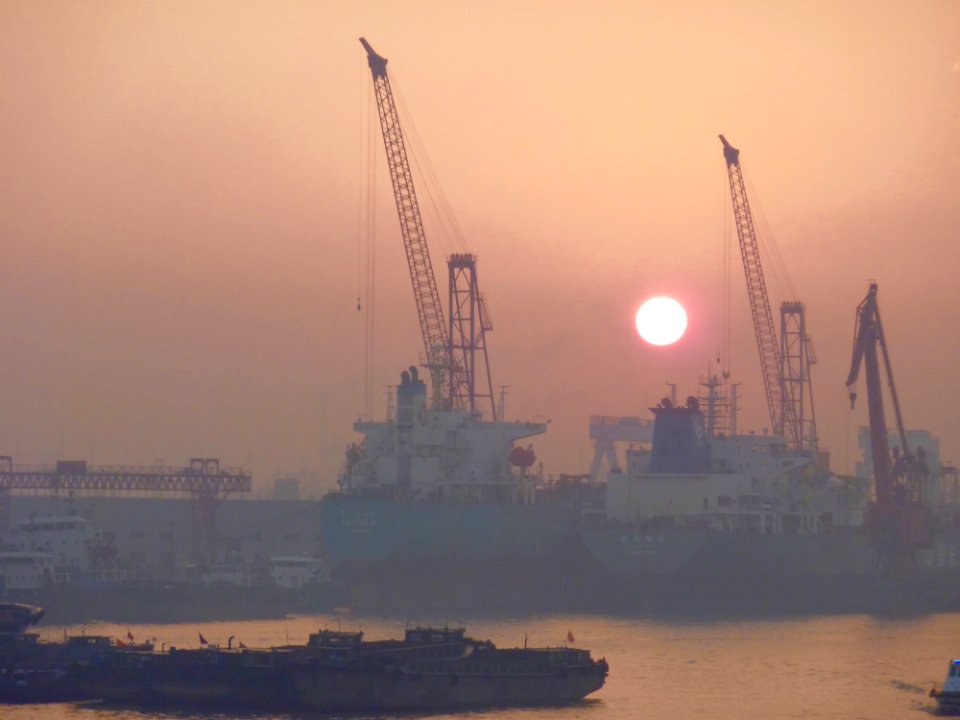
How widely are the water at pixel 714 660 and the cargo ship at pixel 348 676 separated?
3.54 feet

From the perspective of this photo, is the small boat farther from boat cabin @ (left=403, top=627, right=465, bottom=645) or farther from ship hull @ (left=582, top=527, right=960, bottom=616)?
ship hull @ (left=582, top=527, right=960, bottom=616)

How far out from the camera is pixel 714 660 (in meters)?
78.1

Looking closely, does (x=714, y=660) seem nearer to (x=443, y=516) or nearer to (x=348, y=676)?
(x=348, y=676)

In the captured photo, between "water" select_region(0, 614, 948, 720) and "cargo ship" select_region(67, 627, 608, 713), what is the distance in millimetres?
1078

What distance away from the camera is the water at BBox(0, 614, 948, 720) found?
64.0m

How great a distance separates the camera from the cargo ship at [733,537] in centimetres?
10850

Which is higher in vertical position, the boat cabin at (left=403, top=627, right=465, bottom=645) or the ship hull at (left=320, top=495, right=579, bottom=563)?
the ship hull at (left=320, top=495, right=579, bottom=563)

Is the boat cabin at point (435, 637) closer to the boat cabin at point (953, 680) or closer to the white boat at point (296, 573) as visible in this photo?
the boat cabin at point (953, 680)

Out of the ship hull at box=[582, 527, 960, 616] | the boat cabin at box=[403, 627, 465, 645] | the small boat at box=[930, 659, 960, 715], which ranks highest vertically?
the ship hull at box=[582, 527, 960, 616]

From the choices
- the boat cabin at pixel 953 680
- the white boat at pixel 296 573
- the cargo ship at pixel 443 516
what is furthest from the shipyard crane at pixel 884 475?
the boat cabin at pixel 953 680

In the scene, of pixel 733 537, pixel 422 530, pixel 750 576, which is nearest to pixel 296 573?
pixel 422 530

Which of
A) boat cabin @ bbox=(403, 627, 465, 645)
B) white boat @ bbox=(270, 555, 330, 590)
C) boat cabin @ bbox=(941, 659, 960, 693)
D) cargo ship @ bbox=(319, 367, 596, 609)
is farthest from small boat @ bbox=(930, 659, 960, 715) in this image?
white boat @ bbox=(270, 555, 330, 590)

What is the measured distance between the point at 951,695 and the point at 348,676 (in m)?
20.5

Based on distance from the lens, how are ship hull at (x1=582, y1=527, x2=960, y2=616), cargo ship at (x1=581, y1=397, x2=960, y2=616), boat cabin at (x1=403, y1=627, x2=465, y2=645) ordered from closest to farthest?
boat cabin at (x1=403, y1=627, x2=465, y2=645) → ship hull at (x1=582, y1=527, x2=960, y2=616) → cargo ship at (x1=581, y1=397, x2=960, y2=616)
